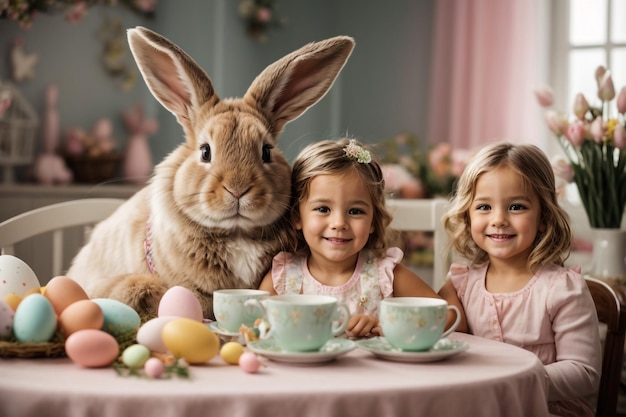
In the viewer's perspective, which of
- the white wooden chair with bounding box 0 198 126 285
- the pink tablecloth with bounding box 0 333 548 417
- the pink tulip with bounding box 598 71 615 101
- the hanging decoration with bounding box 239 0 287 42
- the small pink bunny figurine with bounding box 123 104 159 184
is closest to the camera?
the pink tablecloth with bounding box 0 333 548 417

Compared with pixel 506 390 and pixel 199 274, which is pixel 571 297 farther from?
pixel 199 274

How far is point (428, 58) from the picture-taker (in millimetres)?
5207

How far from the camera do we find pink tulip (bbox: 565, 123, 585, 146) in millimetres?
2582

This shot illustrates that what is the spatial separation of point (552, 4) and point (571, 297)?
126 inches

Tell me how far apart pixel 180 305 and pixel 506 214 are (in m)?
0.89

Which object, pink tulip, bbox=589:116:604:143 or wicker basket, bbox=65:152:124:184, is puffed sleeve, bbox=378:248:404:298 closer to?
pink tulip, bbox=589:116:604:143

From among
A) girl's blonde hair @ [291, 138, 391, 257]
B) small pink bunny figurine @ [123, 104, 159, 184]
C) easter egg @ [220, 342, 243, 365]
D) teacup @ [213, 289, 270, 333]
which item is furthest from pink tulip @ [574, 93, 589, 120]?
small pink bunny figurine @ [123, 104, 159, 184]

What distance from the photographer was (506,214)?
198cm

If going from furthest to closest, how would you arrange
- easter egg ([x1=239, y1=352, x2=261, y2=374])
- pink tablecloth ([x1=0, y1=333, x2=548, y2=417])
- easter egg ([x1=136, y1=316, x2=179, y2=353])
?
easter egg ([x1=136, y1=316, x2=179, y2=353]) < easter egg ([x1=239, y1=352, x2=261, y2=374]) < pink tablecloth ([x1=0, y1=333, x2=548, y2=417])

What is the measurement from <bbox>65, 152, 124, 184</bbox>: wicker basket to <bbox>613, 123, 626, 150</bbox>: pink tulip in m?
2.86

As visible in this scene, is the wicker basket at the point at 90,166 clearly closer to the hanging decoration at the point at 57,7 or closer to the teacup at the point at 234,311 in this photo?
the hanging decoration at the point at 57,7

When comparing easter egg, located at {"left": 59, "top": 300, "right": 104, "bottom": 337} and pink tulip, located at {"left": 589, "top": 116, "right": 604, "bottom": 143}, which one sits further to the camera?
pink tulip, located at {"left": 589, "top": 116, "right": 604, "bottom": 143}

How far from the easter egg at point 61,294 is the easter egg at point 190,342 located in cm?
24

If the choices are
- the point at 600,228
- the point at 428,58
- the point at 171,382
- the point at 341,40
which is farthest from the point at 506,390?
the point at 428,58
